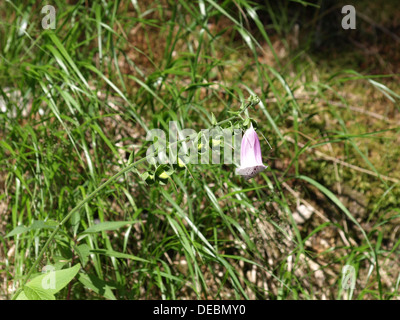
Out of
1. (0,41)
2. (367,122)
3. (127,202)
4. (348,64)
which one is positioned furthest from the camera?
(348,64)

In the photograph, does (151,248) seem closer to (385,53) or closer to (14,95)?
(14,95)

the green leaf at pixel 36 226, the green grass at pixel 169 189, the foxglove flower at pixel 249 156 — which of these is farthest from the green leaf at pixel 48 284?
the foxglove flower at pixel 249 156

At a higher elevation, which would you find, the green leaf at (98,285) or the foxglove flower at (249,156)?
the foxglove flower at (249,156)

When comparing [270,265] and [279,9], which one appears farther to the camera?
[279,9]

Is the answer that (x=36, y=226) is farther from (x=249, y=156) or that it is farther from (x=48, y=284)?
(x=249, y=156)

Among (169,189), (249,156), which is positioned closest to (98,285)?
(169,189)

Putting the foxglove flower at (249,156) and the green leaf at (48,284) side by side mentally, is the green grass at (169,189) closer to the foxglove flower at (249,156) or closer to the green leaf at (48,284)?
the green leaf at (48,284)

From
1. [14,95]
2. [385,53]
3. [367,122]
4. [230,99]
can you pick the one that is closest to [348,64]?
[385,53]
